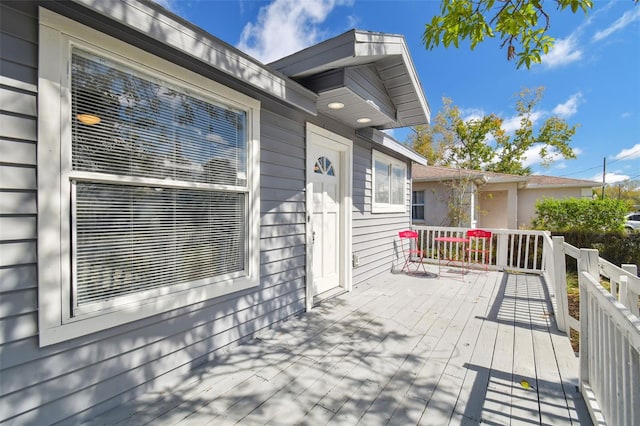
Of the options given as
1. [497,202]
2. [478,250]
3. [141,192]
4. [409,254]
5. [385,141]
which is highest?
[385,141]

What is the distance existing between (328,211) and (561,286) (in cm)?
282

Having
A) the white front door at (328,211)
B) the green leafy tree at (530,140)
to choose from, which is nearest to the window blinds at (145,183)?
the white front door at (328,211)

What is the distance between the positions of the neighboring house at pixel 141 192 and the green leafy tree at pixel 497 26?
0.62m

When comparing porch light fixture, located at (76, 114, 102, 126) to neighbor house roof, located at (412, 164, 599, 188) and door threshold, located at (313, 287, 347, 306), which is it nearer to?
door threshold, located at (313, 287, 347, 306)

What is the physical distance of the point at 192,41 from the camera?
1.94m

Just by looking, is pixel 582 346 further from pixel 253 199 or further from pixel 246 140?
pixel 246 140

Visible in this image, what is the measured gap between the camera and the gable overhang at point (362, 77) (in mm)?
2715

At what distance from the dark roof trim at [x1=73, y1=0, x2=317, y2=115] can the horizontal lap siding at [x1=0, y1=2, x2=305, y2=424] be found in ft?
1.42

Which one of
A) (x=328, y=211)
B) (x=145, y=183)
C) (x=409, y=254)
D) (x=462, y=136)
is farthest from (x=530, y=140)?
(x=145, y=183)

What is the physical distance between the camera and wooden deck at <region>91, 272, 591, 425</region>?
1790 mm

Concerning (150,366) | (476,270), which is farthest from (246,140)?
(476,270)

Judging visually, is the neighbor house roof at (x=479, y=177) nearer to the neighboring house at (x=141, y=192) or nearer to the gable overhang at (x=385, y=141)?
the gable overhang at (x=385, y=141)

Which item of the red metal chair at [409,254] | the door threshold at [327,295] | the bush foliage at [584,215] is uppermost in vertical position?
the bush foliage at [584,215]

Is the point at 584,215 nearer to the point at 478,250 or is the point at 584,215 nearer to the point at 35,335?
the point at 478,250
